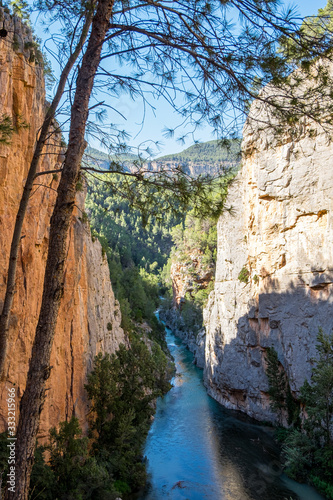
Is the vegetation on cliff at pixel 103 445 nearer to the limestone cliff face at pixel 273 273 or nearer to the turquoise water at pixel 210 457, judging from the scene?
the turquoise water at pixel 210 457

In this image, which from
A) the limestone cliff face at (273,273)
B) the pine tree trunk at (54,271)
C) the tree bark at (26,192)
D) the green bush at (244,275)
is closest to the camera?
the pine tree trunk at (54,271)

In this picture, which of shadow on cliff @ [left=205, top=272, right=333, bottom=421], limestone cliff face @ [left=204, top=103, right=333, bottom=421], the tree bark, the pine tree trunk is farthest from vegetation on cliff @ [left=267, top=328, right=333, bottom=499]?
the pine tree trunk

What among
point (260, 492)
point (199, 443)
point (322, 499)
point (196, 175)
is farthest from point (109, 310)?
point (196, 175)

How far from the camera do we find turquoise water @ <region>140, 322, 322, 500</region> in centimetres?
1436

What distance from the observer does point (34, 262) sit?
31.4ft

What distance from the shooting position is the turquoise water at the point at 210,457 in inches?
565

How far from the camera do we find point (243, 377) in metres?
24.0

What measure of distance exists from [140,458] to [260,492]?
5375mm

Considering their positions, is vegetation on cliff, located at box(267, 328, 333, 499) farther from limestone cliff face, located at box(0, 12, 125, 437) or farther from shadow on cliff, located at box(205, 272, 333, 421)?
limestone cliff face, located at box(0, 12, 125, 437)

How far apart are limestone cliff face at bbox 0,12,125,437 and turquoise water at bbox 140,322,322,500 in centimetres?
615

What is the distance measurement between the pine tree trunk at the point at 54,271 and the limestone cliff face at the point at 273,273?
33.9 feet

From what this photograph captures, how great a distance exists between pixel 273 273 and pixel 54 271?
19.2m

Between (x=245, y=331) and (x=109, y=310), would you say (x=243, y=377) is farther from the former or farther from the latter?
(x=109, y=310)

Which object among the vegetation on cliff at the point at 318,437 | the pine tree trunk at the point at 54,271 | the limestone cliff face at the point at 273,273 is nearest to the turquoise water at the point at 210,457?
the vegetation on cliff at the point at 318,437
